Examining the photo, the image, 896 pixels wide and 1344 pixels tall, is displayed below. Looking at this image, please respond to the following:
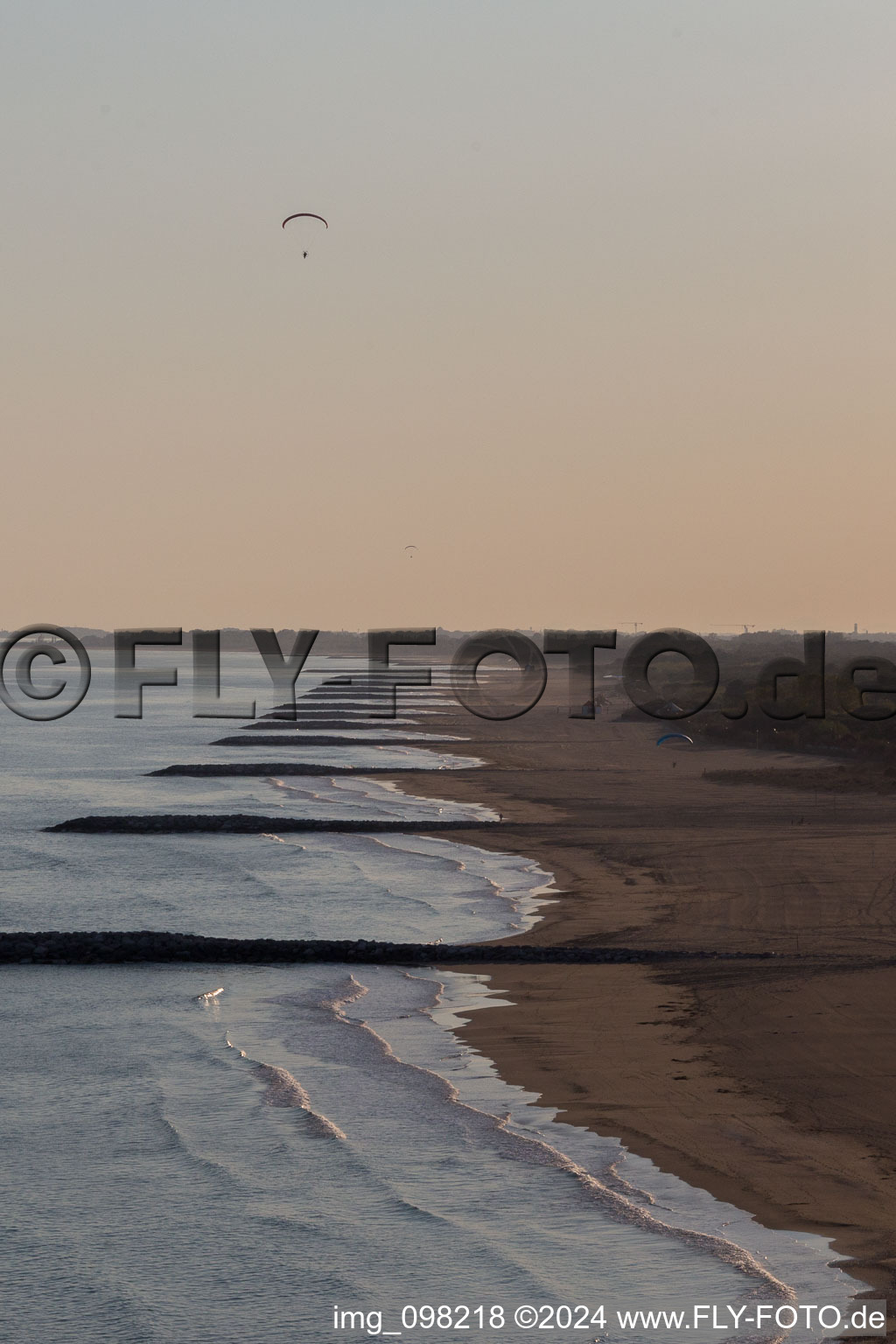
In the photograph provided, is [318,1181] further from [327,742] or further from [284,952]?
[327,742]

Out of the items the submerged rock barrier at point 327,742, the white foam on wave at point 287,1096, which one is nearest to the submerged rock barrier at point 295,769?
the submerged rock barrier at point 327,742

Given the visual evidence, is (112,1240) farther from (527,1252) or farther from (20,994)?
(20,994)

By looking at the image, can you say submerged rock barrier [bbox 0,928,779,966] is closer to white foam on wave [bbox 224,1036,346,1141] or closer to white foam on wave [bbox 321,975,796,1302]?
white foam on wave [bbox 321,975,796,1302]

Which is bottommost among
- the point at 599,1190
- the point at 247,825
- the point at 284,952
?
the point at 247,825

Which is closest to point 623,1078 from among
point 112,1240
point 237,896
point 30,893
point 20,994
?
point 112,1240

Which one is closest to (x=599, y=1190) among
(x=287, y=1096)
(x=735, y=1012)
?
(x=287, y=1096)

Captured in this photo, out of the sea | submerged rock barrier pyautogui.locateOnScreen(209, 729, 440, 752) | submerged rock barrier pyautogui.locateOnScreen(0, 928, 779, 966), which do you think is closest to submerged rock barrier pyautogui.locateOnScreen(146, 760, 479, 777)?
submerged rock barrier pyautogui.locateOnScreen(209, 729, 440, 752)

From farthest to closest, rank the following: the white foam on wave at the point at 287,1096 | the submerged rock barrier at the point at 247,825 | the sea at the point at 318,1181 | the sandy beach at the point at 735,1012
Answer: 1. the submerged rock barrier at the point at 247,825
2. the white foam on wave at the point at 287,1096
3. the sandy beach at the point at 735,1012
4. the sea at the point at 318,1181

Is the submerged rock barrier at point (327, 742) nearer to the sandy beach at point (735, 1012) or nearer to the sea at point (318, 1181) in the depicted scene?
the sandy beach at point (735, 1012)
